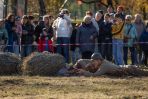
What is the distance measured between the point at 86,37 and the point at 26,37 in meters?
2.26

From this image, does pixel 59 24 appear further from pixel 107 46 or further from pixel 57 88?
pixel 57 88

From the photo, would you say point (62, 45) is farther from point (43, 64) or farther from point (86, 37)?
point (43, 64)

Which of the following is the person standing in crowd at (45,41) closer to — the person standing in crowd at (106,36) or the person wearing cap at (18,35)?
the person wearing cap at (18,35)

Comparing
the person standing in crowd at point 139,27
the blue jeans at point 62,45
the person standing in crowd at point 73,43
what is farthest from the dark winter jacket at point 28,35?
the person standing in crowd at point 139,27

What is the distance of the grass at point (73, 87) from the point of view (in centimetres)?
1166

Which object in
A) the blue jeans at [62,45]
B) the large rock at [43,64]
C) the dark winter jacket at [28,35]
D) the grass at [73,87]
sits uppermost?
the dark winter jacket at [28,35]

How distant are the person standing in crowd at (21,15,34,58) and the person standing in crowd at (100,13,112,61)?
257 cm

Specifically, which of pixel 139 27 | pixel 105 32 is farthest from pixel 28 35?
pixel 139 27

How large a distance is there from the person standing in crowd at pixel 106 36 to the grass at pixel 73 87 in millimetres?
3664

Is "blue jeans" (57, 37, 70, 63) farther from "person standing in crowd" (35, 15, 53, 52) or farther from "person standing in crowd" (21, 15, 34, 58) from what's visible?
"person standing in crowd" (21, 15, 34, 58)

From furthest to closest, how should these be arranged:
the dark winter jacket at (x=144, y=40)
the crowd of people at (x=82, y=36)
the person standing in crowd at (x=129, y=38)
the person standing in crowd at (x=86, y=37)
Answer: the dark winter jacket at (x=144, y=40) < the person standing in crowd at (x=129, y=38) < the crowd of people at (x=82, y=36) < the person standing in crowd at (x=86, y=37)

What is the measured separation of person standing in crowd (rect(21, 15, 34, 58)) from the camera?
19828mm

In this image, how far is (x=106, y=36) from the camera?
773 inches

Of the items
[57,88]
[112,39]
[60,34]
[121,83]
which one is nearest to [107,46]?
[112,39]
